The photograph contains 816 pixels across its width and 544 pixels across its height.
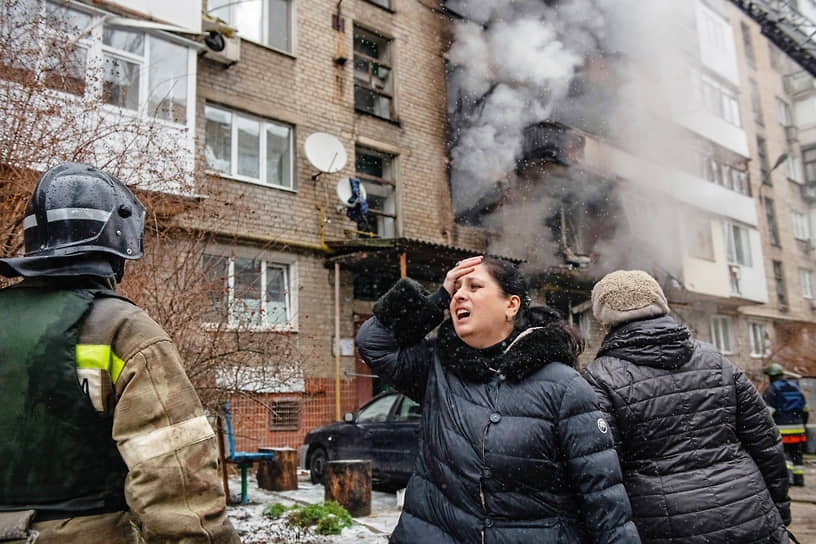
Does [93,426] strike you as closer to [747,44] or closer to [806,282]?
[747,44]

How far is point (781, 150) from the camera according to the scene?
97.0 ft

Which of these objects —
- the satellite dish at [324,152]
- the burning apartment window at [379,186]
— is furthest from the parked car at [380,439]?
the burning apartment window at [379,186]

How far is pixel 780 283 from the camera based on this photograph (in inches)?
1094

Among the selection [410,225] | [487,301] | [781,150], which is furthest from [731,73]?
[487,301]

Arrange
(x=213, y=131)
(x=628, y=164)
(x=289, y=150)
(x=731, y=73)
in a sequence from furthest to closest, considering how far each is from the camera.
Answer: (x=731, y=73)
(x=628, y=164)
(x=289, y=150)
(x=213, y=131)

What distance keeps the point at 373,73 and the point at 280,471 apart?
10319mm

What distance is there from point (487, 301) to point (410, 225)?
12.4 metres

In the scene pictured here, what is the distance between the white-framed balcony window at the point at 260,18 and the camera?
12633mm

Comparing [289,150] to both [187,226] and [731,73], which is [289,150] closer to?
[187,226]

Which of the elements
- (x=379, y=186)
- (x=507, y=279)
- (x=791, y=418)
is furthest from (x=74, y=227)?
(x=379, y=186)

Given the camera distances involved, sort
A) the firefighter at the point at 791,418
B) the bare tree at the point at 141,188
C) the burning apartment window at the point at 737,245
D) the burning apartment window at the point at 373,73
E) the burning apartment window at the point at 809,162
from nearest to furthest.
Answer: the bare tree at the point at 141,188
the firefighter at the point at 791,418
the burning apartment window at the point at 373,73
the burning apartment window at the point at 737,245
the burning apartment window at the point at 809,162

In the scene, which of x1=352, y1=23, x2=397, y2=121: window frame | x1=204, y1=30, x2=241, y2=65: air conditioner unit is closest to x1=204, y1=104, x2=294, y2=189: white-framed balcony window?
x1=204, y1=30, x2=241, y2=65: air conditioner unit

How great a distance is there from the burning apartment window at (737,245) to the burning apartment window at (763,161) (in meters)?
6.20

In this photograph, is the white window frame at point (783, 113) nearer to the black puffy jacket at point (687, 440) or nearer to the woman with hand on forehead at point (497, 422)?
the black puffy jacket at point (687, 440)
